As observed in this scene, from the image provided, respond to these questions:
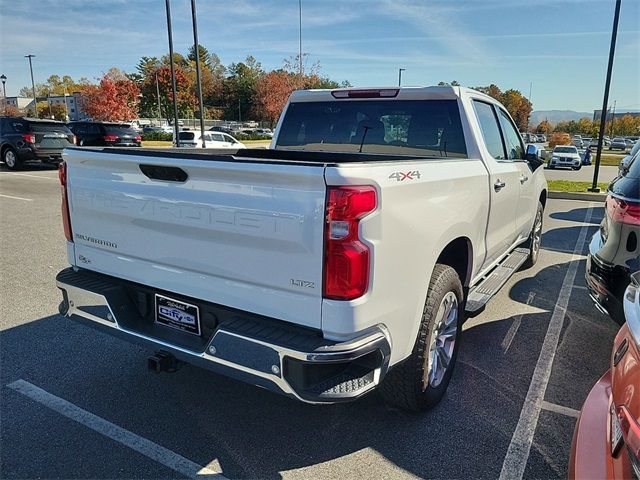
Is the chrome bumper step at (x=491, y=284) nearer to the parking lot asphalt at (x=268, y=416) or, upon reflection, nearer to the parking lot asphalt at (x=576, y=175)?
the parking lot asphalt at (x=268, y=416)

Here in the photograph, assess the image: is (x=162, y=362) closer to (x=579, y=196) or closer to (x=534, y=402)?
(x=534, y=402)

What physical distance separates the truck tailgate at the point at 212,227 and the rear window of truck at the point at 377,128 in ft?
6.50

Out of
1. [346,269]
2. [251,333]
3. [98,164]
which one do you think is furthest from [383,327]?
[98,164]

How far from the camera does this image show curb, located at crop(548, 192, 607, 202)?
43.5 ft

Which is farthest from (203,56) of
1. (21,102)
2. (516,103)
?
(516,103)

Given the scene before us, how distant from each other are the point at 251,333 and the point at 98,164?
1481 mm

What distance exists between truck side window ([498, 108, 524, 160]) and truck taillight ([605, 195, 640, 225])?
1273 mm

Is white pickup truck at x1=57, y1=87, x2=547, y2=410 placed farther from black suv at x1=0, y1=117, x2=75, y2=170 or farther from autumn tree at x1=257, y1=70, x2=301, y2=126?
autumn tree at x1=257, y1=70, x2=301, y2=126

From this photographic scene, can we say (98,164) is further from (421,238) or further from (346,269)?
(421,238)

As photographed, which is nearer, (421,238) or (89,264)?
(421,238)

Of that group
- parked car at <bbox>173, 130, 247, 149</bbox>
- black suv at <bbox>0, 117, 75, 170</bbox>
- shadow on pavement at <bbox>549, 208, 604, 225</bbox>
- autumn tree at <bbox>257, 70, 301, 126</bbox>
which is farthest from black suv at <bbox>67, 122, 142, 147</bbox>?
autumn tree at <bbox>257, 70, 301, 126</bbox>

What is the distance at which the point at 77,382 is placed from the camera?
340 cm

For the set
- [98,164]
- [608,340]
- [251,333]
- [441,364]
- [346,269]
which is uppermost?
[98,164]

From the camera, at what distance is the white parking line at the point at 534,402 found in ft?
8.59
